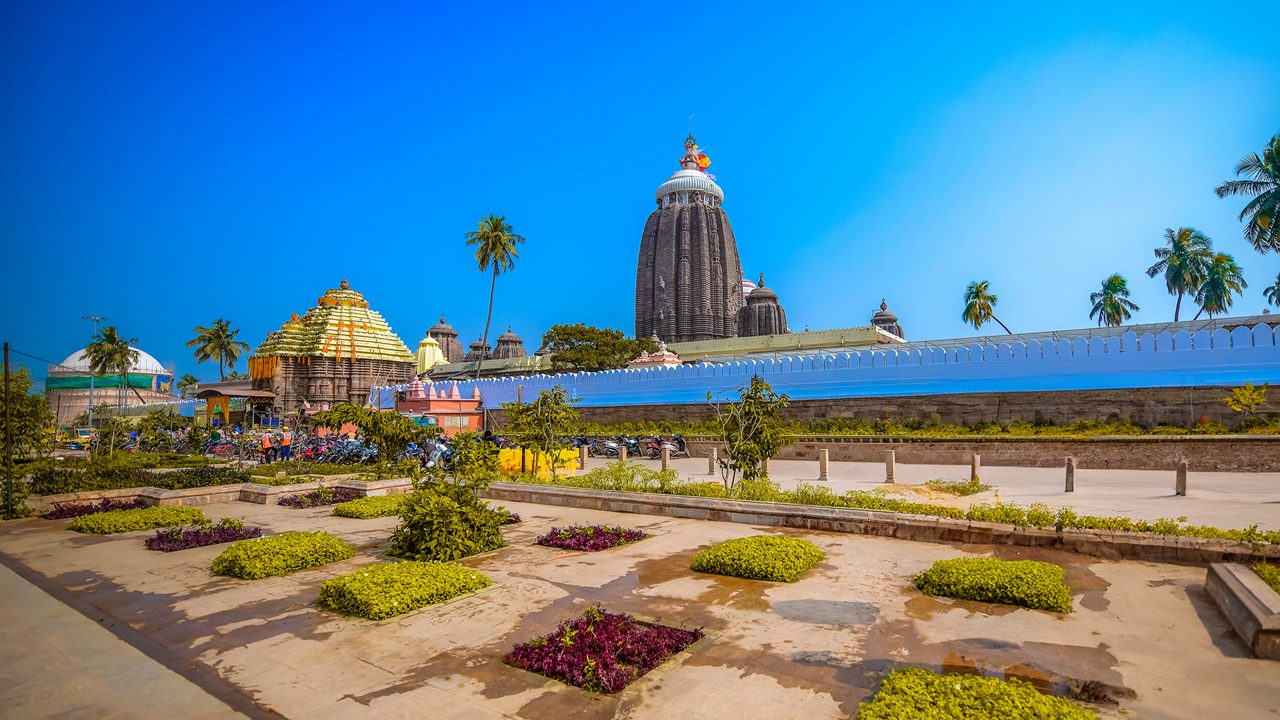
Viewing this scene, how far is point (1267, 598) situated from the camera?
4562mm

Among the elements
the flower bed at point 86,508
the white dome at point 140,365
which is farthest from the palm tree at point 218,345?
the flower bed at point 86,508

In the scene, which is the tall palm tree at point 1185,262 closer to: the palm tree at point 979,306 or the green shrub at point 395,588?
the palm tree at point 979,306

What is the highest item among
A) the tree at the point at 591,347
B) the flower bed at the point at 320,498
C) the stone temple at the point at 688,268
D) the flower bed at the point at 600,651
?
the stone temple at the point at 688,268

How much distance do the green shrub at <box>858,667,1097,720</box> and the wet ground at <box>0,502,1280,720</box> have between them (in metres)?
0.30

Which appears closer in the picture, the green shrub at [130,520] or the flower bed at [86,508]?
the green shrub at [130,520]

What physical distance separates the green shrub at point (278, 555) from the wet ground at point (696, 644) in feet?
0.83

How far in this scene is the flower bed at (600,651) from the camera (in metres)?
4.11

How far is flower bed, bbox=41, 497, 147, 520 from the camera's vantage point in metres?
11.3

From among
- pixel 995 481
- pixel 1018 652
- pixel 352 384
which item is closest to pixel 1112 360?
pixel 995 481

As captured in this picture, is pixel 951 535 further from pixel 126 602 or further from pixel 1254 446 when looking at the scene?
pixel 1254 446

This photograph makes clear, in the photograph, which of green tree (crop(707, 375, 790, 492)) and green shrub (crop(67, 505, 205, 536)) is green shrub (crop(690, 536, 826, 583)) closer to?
green tree (crop(707, 375, 790, 492))

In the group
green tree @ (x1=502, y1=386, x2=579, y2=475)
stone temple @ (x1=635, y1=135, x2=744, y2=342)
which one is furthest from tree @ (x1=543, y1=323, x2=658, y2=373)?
green tree @ (x1=502, y1=386, x2=579, y2=475)

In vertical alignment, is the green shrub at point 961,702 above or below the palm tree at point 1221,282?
below

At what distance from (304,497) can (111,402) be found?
276ft
